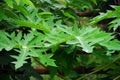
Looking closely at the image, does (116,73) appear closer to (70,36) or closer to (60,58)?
(60,58)

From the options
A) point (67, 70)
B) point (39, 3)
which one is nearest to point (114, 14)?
point (67, 70)

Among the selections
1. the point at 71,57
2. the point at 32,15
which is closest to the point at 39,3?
the point at 32,15

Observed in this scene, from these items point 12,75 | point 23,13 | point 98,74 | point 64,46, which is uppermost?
point 23,13

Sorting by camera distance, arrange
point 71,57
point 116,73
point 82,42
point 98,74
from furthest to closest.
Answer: point 98,74 → point 116,73 → point 71,57 → point 82,42

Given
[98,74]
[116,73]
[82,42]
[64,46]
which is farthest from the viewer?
[98,74]

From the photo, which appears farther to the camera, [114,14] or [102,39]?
[114,14]

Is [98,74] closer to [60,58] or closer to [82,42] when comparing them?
[60,58]

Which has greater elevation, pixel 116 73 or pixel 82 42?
pixel 82 42
